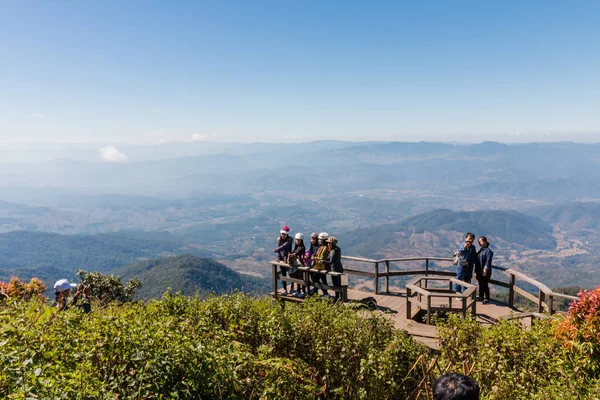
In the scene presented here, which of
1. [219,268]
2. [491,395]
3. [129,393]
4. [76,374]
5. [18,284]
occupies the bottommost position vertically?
[219,268]

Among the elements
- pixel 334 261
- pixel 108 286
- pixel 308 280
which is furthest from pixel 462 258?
pixel 108 286

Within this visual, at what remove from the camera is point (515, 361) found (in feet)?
14.3

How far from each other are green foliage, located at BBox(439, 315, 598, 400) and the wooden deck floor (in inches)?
70.0

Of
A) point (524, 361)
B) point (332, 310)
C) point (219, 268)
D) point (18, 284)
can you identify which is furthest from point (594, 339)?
point (219, 268)

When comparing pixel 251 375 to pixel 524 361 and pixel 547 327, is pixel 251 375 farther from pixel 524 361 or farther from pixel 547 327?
pixel 547 327

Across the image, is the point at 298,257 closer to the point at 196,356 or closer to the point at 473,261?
the point at 473,261

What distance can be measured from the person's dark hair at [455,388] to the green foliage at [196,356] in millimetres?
1242

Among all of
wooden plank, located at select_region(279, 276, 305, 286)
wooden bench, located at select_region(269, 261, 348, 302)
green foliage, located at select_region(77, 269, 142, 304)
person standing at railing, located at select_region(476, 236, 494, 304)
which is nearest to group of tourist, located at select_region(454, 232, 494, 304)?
person standing at railing, located at select_region(476, 236, 494, 304)

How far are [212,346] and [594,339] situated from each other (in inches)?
171

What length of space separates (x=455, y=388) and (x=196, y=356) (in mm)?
2095

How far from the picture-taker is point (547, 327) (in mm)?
4793

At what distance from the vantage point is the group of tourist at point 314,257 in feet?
28.2

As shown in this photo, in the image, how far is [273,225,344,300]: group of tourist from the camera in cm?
861

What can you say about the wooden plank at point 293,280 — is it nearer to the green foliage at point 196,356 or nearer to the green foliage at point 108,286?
the green foliage at point 196,356
